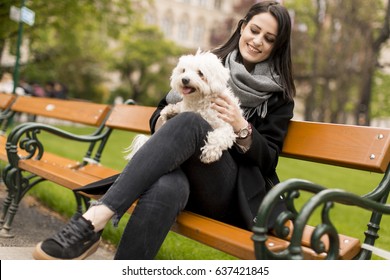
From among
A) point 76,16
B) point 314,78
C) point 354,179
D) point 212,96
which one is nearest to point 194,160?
point 212,96

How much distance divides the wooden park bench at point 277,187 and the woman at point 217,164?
12 centimetres

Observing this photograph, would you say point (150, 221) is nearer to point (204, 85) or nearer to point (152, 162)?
point (152, 162)

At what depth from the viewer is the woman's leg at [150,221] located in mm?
2330

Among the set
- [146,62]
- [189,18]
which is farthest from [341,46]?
[189,18]

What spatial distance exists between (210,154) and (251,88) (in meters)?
0.68

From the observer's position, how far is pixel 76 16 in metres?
Result: 12.4

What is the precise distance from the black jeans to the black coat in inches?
5.8

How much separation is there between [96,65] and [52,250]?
105ft

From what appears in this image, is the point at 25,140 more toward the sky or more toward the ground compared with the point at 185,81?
more toward the ground

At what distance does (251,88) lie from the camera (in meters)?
3.03

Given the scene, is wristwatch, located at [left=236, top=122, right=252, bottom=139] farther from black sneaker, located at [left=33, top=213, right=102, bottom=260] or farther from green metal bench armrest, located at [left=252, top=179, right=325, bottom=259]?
Result: black sneaker, located at [left=33, top=213, right=102, bottom=260]

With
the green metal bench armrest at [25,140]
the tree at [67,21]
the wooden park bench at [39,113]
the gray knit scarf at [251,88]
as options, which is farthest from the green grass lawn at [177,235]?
the tree at [67,21]

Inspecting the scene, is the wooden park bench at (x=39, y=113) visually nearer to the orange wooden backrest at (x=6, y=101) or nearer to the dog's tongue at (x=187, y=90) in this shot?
the orange wooden backrest at (x=6, y=101)

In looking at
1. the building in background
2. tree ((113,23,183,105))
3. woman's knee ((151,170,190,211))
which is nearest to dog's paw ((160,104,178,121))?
woman's knee ((151,170,190,211))
